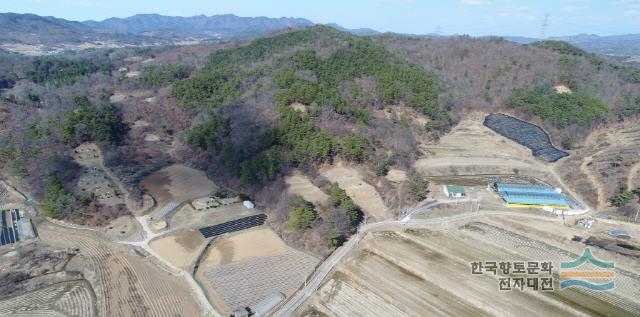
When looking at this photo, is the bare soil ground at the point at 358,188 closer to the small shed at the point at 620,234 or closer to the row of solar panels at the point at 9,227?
the small shed at the point at 620,234

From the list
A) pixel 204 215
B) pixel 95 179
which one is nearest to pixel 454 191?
pixel 204 215

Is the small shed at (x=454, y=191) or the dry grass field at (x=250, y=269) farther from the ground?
the small shed at (x=454, y=191)

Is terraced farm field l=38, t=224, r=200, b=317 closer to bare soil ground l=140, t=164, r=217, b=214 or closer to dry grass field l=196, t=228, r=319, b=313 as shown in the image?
dry grass field l=196, t=228, r=319, b=313

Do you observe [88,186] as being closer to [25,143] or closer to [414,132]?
[25,143]

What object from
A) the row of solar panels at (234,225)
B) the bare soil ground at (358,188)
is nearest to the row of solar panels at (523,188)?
the bare soil ground at (358,188)

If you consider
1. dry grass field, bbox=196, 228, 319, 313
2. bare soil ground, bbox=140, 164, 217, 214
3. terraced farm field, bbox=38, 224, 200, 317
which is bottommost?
terraced farm field, bbox=38, 224, 200, 317

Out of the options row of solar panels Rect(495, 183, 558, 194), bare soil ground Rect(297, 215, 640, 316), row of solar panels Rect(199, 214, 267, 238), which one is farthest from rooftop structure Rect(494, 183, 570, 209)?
row of solar panels Rect(199, 214, 267, 238)

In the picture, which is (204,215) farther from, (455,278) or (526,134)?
(526,134)
